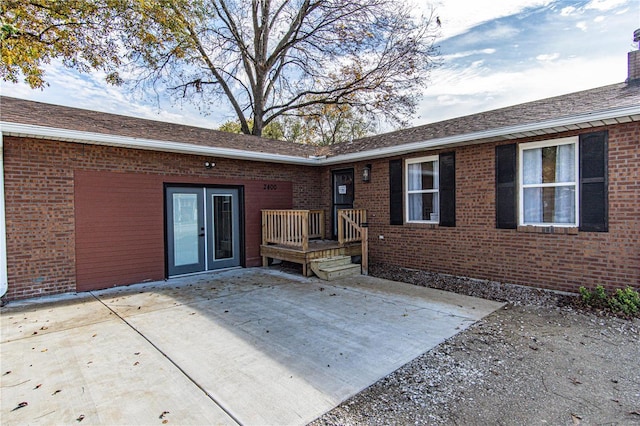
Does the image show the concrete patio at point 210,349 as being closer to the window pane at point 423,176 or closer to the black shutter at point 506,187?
the black shutter at point 506,187

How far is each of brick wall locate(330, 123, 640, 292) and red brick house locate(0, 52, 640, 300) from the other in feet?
0.07

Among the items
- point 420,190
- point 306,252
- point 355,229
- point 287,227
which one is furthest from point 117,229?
point 420,190

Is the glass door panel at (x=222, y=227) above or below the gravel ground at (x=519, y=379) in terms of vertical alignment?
above

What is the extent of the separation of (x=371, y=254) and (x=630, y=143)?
5.63 meters

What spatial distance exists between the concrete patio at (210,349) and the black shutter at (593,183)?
7.21 feet

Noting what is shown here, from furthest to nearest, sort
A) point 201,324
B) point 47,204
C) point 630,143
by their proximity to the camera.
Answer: point 47,204 < point 630,143 < point 201,324

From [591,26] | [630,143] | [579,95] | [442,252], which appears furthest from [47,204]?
[591,26]

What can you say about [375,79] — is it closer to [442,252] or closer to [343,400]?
[442,252]

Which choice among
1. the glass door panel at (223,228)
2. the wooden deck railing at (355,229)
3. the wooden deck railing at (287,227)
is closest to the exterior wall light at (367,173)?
the wooden deck railing at (355,229)

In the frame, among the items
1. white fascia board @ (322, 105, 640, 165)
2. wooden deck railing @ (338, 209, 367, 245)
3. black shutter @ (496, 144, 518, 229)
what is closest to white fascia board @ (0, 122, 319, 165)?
wooden deck railing @ (338, 209, 367, 245)

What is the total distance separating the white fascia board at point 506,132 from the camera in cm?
499

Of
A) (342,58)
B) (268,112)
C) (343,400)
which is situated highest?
(342,58)

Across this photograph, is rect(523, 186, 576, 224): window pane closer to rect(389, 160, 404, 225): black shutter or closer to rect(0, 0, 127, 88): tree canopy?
rect(389, 160, 404, 225): black shutter

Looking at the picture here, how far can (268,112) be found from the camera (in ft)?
61.7
